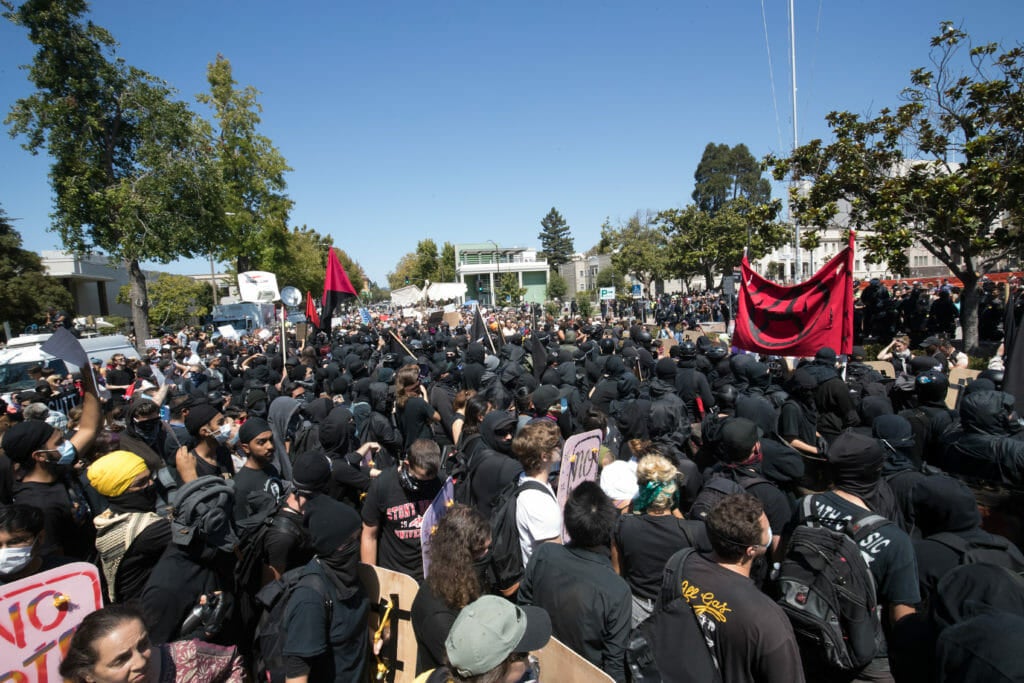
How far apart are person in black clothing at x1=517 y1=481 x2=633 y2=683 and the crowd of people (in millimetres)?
10

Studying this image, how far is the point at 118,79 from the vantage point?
24234mm

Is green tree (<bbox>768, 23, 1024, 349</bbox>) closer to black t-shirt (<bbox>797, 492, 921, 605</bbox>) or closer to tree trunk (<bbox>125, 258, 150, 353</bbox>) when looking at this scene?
black t-shirt (<bbox>797, 492, 921, 605</bbox>)

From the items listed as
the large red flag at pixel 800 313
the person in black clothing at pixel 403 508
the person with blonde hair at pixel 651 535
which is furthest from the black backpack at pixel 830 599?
the large red flag at pixel 800 313

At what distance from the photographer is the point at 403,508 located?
381 cm

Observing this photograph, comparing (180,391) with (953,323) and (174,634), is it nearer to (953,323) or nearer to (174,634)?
(174,634)

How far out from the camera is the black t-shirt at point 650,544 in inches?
122

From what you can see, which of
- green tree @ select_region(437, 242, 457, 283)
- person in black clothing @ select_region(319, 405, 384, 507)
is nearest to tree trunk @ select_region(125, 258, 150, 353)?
person in black clothing @ select_region(319, 405, 384, 507)

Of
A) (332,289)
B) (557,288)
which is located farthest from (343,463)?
(557,288)

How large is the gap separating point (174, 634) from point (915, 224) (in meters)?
16.9

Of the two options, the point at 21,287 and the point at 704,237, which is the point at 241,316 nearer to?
the point at 21,287

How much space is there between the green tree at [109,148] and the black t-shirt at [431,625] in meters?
26.7

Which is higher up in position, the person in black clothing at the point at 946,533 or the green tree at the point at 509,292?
the green tree at the point at 509,292

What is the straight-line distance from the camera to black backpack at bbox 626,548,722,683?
232 cm

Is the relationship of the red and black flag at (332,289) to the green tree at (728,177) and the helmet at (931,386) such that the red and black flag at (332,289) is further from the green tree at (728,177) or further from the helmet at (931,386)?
the green tree at (728,177)
